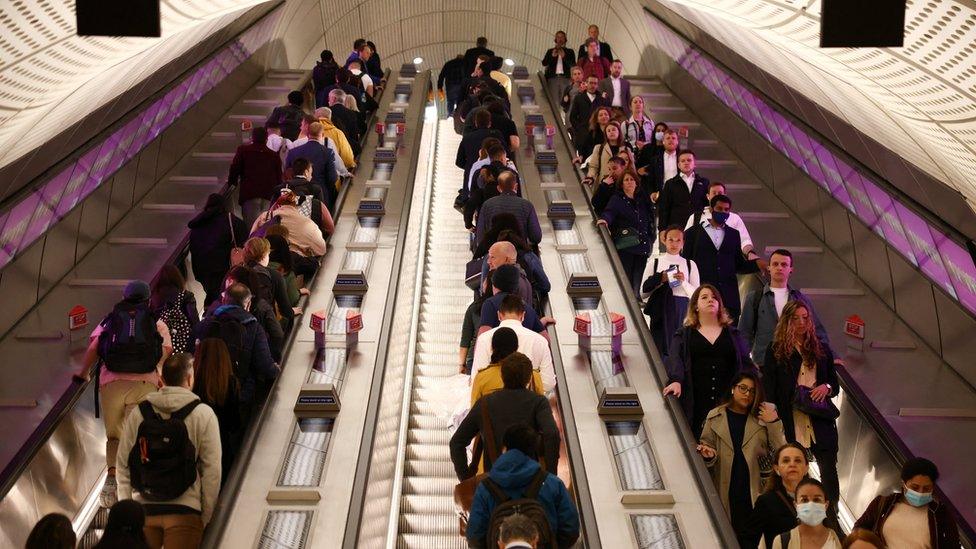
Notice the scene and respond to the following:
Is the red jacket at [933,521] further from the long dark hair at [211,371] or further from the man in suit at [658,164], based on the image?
the man in suit at [658,164]

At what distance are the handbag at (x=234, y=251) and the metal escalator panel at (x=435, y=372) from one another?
1.74 metres

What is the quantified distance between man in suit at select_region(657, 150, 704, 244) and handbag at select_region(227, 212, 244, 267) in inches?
165

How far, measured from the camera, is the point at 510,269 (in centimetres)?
897

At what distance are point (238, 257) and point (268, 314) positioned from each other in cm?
145

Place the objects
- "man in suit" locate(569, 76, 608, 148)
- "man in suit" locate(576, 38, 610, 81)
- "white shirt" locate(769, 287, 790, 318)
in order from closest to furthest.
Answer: "white shirt" locate(769, 287, 790, 318) → "man in suit" locate(569, 76, 608, 148) → "man in suit" locate(576, 38, 610, 81)

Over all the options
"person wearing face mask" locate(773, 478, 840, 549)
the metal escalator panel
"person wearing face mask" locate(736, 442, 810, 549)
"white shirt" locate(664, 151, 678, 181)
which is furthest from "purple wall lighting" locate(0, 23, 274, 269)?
"person wearing face mask" locate(773, 478, 840, 549)

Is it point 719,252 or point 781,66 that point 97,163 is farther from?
point 781,66

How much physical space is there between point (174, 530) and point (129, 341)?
1.84 metres

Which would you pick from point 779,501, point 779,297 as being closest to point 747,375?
point 779,501

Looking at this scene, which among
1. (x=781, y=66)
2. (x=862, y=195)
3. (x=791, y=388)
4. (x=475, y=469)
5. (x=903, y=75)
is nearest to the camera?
(x=475, y=469)

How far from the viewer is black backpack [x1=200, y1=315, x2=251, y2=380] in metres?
8.46

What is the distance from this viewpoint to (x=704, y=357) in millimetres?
8617

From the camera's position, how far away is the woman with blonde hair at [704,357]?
8586mm

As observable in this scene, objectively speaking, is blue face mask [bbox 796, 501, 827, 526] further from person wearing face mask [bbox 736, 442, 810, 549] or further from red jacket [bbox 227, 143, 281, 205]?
red jacket [bbox 227, 143, 281, 205]
